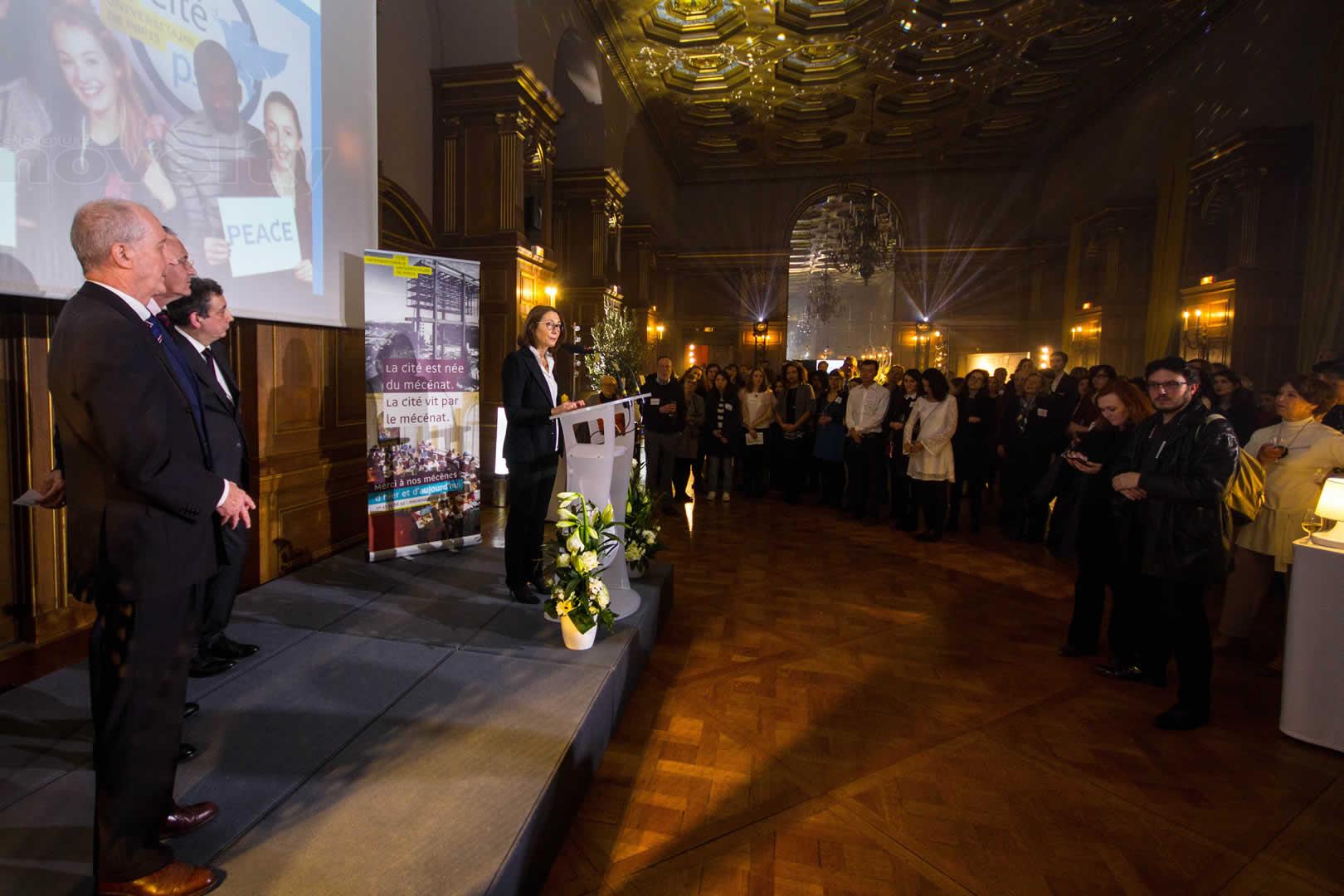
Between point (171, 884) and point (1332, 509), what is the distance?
373 cm

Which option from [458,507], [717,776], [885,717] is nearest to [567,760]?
[717,776]

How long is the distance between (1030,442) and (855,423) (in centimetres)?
152

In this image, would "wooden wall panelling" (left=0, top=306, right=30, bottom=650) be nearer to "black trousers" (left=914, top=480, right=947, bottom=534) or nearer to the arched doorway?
"black trousers" (left=914, top=480, right=947, bottom=534)

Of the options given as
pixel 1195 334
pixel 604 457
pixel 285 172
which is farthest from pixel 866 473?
pixel 1195 334

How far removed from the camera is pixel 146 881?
3.99 ft

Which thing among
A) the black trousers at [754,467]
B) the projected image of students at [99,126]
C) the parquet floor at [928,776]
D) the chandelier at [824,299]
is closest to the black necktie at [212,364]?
the projected image of students at [99,126]

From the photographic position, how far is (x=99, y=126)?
89.7 inches

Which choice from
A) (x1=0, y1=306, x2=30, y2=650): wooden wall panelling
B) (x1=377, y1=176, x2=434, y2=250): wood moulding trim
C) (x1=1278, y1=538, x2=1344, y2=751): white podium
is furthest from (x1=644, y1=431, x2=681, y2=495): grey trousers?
(x1=1278, y1=538, x2=1344, y2=751): white podium

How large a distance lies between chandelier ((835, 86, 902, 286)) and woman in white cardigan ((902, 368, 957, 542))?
580 centimetres

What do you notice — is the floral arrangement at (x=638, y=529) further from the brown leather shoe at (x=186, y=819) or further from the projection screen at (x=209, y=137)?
the projection screen at (x=209, y=137)

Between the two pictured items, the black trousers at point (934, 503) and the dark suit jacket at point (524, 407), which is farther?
the black trousers at point (934, 503)

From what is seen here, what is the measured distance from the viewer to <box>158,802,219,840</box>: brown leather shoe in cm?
142

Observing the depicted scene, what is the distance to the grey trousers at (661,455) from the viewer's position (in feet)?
19.7

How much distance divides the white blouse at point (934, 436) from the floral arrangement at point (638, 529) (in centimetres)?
293
